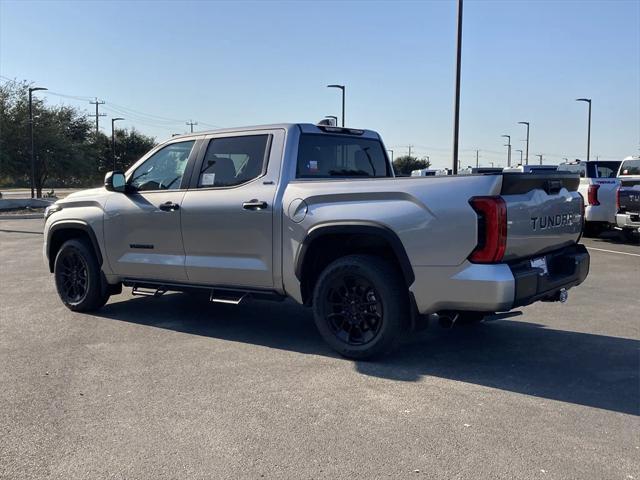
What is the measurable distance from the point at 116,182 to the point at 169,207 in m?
0.79

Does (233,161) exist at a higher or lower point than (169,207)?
higher

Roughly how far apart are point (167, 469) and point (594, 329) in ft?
15.5

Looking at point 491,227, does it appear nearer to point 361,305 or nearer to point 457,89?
point 361,305

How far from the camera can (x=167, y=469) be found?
130 inches

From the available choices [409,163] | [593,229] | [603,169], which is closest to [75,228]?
[593,229]

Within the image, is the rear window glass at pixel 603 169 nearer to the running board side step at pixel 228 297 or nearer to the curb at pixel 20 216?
the running board side step at pixel 228 297

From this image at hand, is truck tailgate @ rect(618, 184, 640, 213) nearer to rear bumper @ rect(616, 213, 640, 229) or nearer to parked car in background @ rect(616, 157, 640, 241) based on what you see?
parked car in background @ rect(616, 157, 640, 241)

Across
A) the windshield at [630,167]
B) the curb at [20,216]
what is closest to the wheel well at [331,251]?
the windshield at [630,167]

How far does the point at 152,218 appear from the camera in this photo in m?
6.35

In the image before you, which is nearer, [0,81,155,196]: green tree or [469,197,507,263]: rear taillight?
[469,197,507,263]: rear taillight

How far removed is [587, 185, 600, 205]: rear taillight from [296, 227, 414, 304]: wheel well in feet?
37.7

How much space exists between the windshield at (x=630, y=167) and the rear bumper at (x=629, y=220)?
138 inches

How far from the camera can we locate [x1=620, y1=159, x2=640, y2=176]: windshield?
1658 centimetres

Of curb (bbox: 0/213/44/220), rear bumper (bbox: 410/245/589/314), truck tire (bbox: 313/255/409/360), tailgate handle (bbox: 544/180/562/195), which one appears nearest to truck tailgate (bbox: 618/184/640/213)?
tailgate handle (bbox: 544/180/562/195)
